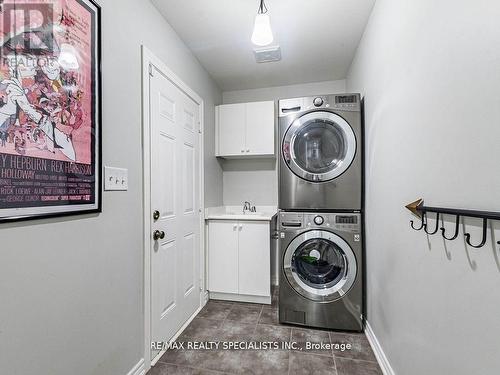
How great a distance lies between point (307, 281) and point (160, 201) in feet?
4.51

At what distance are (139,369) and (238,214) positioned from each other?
165 centimetres

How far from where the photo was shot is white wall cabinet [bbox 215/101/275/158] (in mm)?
2764

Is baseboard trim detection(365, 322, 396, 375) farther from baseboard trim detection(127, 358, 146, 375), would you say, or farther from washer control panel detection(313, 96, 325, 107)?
washer control panel detection(313, 96, 325, 107)

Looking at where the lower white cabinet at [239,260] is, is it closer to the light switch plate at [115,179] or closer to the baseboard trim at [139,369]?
the baseboard trim at [139,369]

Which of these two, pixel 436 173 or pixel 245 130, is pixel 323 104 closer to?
pixel 245 130

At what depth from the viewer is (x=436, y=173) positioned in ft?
3.17

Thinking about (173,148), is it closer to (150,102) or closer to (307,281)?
(150,102)

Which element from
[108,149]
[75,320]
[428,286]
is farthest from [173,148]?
[428,286]

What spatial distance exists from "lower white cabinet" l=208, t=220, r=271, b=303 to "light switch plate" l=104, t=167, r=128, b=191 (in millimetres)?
1270

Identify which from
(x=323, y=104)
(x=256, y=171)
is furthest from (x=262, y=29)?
(x=256, y=171)

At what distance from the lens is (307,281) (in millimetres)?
2098

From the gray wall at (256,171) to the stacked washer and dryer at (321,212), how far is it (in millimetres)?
980

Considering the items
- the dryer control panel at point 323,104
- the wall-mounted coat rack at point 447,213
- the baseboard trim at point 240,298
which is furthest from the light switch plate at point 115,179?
the baseboard trim at point 240,298

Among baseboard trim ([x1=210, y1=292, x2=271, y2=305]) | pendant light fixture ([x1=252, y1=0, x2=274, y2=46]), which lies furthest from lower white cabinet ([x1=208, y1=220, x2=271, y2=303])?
pendant light fixture ([x1=252, y1=0, x2=274, y2=46])
